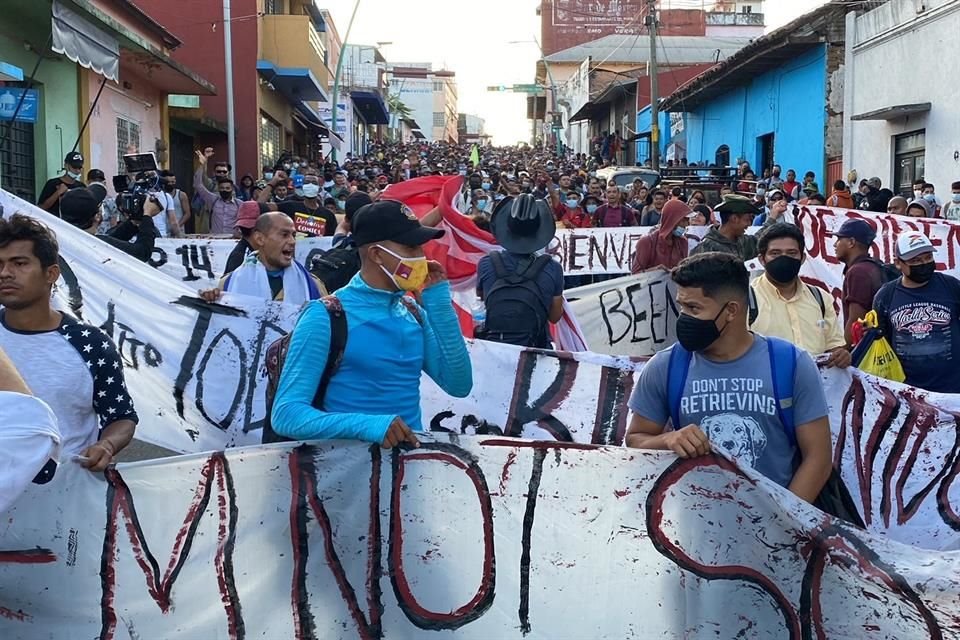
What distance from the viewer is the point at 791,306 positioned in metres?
5.13

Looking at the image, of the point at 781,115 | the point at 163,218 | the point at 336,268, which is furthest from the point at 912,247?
the point at 781,115

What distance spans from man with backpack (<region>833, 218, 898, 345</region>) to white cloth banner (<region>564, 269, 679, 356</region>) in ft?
6.10

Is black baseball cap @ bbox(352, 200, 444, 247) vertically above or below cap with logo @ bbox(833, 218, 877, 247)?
above

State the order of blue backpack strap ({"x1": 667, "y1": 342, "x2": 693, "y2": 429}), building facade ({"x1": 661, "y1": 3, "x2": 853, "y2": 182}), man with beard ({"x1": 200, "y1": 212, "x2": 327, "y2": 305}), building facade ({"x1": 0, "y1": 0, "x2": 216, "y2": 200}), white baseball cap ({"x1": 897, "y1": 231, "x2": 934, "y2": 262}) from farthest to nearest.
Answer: building facade ({"x1": 661, "y1": 3, "x2": 853, "y2": 182})
building facade ({"x1": 0, "y1": 0, "x2": 216, "y2": 200})
man with beard ({"x1": 200, "y1": 212, "x2": 327, "y2": 305})
white baseball cap ({"x1": 897, "y1": 231, "x2": 934, "y2": 262})
blue backpack strap ({"x1": 667, "y1": 342, "x2": 693, "y2": 429})

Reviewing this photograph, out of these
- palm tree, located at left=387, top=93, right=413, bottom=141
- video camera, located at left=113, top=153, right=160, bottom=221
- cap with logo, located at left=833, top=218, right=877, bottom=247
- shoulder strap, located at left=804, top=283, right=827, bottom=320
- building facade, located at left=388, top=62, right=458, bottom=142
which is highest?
building facade, located at left=388, top=62, right=458, bottom=142

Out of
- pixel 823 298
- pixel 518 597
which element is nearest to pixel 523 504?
pixel 518 597

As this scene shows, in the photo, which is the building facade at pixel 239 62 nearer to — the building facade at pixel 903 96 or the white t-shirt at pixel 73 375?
the building facade at pixel 903 96

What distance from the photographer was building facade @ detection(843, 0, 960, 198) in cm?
1828

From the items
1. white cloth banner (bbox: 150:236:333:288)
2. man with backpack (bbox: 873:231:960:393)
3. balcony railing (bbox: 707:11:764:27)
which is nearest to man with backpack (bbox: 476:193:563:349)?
man with backpack (bbox: 873:231:960:393)

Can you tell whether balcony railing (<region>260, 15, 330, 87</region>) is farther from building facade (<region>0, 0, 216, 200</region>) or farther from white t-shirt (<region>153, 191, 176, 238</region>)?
white t-shirt (<region>153, 191, 176, 238</region>)

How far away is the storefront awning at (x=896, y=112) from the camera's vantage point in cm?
1898

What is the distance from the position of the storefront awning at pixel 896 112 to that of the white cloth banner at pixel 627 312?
1223 cm

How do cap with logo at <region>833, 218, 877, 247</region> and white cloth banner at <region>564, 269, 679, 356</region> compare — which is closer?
cap with logo at <region>833, 218, 877, 247</region>

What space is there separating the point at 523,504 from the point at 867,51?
20748mm
